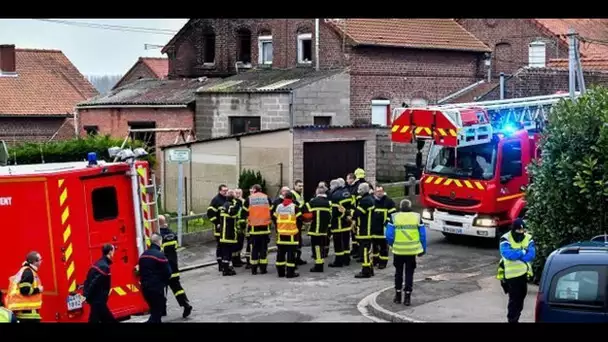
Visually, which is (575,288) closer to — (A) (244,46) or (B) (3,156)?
(B) (3,156)

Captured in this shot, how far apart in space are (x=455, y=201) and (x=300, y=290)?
4.60m

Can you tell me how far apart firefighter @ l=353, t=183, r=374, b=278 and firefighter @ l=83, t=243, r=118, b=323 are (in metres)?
5.71

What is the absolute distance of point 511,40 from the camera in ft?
120

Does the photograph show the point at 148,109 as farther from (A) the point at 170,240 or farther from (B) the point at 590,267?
(B) the point at 590,267

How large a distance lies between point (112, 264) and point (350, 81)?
18316 mm

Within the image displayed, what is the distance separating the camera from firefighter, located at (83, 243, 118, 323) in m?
11.1

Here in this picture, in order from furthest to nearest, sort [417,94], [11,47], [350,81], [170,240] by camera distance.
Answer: [11,47]
[417,94]
[350,81]
[170,240]

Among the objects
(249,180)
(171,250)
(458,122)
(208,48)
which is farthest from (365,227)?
(208,48)

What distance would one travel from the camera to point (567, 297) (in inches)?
362

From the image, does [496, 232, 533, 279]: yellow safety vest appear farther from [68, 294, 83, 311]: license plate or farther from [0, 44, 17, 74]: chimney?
[0, 44, 17, 74]: chimney

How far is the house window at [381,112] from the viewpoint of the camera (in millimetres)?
30656
